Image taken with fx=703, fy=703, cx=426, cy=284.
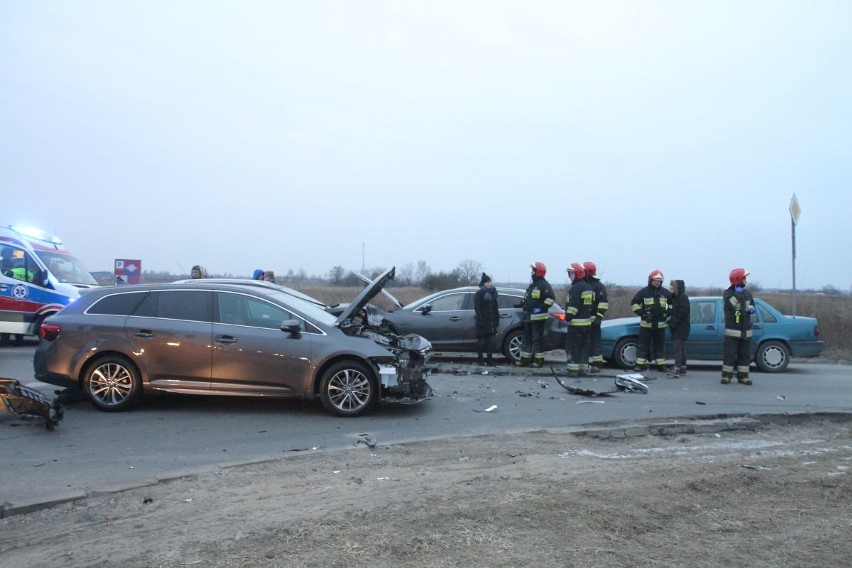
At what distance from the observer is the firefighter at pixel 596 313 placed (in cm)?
1255

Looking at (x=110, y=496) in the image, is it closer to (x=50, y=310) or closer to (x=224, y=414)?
(x=224, y=414)

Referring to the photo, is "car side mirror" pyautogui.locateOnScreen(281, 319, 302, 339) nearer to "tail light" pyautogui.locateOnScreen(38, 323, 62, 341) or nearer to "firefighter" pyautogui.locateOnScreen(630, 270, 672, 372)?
"tail light" pyautogui.locateOnScreen(38, 323, 62, 341)

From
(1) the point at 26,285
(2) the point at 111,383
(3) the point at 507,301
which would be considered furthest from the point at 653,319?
(1) the point at 26,285

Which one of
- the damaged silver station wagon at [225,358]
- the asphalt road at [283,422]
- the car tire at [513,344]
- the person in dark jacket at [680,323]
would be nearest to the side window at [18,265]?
the asphalt road at [283,422]

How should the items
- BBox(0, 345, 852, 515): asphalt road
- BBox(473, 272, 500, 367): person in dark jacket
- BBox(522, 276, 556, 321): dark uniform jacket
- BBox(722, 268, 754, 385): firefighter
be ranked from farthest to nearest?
BBox(473, 272, 500, 367): person in dark jacket, BBox(522, 276, 556, 321): dark uniform jacket, BBox(722, 268, 754, 385): firefighter, BBox(0, 345, 852, 515): asphalt road

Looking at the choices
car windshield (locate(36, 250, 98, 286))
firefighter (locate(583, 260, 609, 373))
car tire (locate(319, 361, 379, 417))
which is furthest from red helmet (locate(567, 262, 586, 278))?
car windshield (locate(36, 250, 98, 286))

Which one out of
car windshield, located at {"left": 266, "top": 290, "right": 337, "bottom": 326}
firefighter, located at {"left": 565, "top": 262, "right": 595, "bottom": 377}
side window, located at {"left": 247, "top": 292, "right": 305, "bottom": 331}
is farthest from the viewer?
firefighter, located at {"left": 565, "top": 262, "right": 595, "bottom": 377}

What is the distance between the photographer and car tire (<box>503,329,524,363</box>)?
45.3 ft

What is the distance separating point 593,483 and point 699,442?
2.43 meters

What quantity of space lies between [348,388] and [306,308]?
4.36 feet

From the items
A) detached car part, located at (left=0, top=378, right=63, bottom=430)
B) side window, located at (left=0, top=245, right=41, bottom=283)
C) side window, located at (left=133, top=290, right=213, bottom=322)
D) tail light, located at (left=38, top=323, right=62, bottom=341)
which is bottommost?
detached car part, located at (left=0, top=378, right=63, bottom=430)

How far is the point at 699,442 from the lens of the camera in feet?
24.8

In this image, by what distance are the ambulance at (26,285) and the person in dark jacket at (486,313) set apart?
855cm

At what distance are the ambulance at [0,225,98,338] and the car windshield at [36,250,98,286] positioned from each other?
3 centimetres
